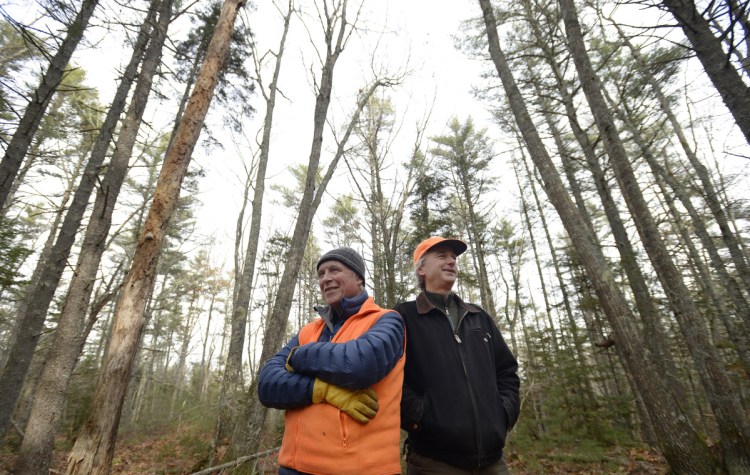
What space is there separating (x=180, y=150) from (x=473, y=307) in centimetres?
371

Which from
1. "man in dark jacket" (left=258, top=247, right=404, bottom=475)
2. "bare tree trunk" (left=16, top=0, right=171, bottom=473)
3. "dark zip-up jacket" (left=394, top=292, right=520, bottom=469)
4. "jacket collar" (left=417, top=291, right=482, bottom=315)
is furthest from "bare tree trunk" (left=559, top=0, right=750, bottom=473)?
"bare tree trunk" (left=16, top=0, right=171, bottom=473)

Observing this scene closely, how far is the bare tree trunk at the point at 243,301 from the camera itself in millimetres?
7746

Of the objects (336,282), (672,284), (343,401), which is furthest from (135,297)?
(672,284)

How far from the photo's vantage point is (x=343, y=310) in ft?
6.98

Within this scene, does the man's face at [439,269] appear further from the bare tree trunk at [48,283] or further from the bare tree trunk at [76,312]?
the bare tree trunk at [48,283]

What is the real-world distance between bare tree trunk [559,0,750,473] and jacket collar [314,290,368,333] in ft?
19.1

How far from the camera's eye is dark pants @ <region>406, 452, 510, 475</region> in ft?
6.41

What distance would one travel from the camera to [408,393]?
202 centimetres

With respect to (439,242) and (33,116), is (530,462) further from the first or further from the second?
(33,116)

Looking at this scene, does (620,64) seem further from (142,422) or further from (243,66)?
(142,422)

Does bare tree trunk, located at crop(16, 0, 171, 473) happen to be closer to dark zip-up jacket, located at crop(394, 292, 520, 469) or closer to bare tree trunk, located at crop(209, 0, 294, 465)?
bare tree trunk, located at crop(209, 0, 294, 465)

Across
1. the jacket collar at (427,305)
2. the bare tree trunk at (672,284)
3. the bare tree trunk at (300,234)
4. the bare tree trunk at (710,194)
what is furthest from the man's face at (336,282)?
the bare tree trunk at (710,194)

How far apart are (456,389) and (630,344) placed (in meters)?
3.85

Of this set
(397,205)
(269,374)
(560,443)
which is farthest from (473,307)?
(560,443)
